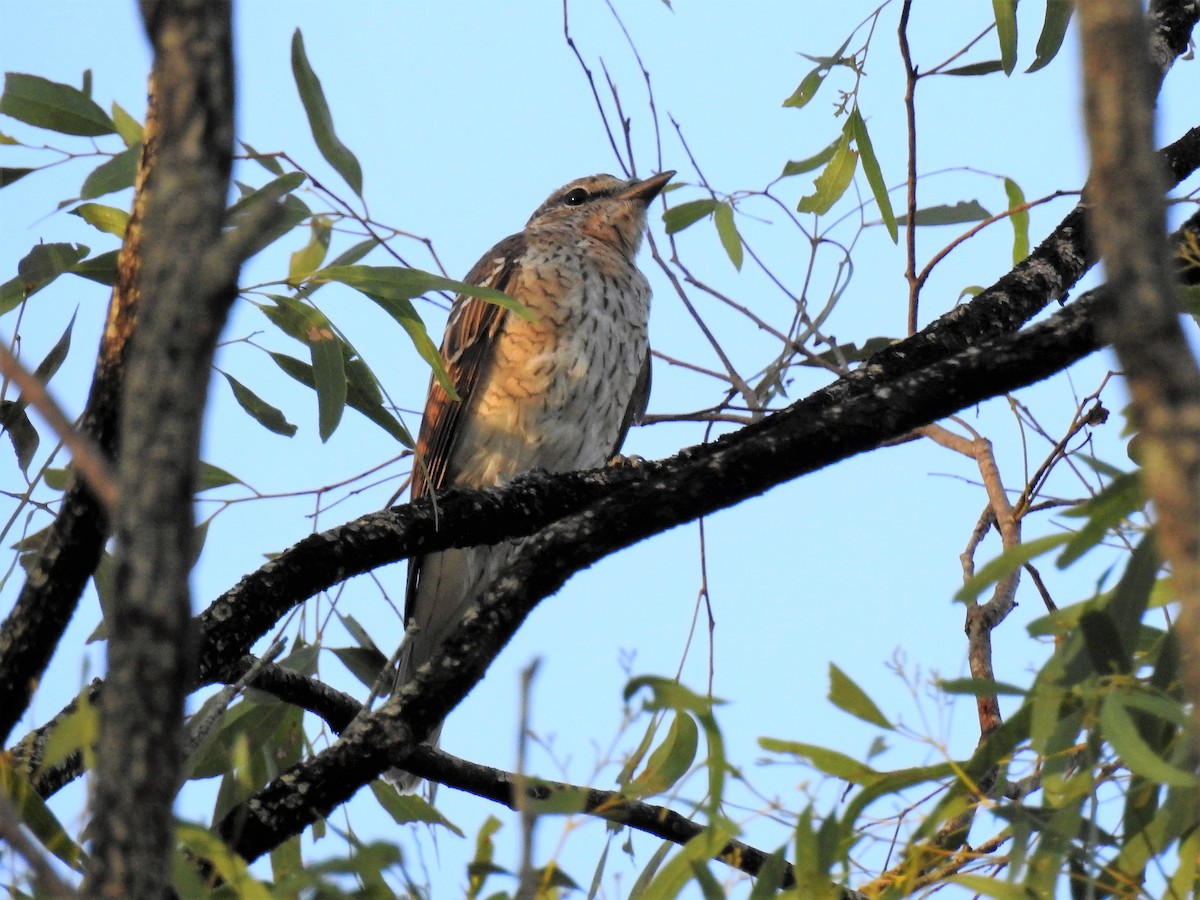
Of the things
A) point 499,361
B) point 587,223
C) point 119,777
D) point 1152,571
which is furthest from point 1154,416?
point 587,223

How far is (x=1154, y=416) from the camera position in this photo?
676 mm

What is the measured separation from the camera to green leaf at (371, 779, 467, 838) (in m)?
2.79

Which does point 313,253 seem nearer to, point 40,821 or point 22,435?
point 22,435

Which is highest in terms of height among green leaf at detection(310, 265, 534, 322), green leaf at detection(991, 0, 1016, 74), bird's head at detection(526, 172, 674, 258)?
bird's head at detection(526, 172, 674, 258)

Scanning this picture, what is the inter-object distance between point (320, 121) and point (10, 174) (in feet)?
1.80

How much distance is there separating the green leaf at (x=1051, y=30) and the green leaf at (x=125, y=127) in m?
1.82

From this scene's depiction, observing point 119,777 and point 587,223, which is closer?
point 119,777

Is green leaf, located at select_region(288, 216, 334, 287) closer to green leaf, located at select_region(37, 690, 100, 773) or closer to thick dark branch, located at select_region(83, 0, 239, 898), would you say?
green leaf, located at select_region(37, 690, 100, 773)

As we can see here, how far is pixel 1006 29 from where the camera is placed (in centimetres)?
285

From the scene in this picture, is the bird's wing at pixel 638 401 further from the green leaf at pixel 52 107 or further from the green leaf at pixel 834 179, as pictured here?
the green leaf at pixel 52 107

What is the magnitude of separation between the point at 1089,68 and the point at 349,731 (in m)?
1.33

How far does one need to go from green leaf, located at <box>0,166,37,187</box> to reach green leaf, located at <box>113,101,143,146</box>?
165 millimetres

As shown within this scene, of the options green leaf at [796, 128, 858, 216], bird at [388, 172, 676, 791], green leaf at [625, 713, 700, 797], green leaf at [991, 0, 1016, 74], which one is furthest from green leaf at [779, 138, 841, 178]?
green leaf at [625, 713, 700, 797]

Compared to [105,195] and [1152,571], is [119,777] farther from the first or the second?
[105,195]
